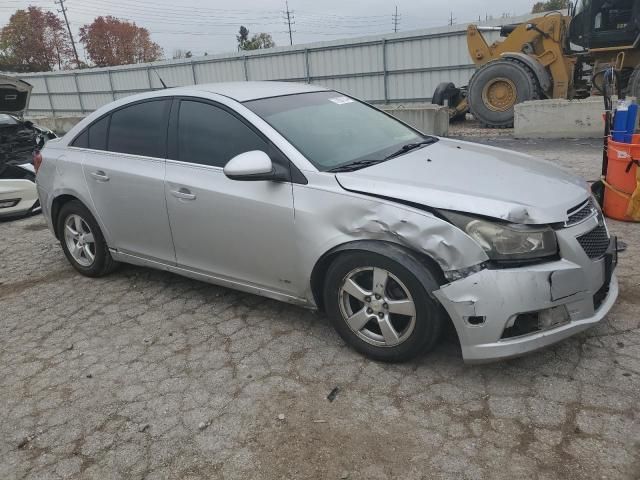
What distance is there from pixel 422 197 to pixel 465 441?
1.21 metres

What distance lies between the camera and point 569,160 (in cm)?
820

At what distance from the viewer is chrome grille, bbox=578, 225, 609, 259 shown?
2842 millimetres

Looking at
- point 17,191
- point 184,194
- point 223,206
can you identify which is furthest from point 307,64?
point 223,206

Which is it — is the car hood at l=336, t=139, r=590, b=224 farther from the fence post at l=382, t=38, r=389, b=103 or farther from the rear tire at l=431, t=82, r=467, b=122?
the fence post at l=382, t=38, r=389, b=103

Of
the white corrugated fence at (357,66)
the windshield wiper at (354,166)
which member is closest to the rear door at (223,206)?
the windshield wiper at (354,166)

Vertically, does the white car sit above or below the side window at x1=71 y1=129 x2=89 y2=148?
below

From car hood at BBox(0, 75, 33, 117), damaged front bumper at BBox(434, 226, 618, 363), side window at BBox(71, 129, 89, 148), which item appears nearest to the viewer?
damaged front bumper at BBox(434, 226, 618, 363)

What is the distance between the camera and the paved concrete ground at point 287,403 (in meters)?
2.43

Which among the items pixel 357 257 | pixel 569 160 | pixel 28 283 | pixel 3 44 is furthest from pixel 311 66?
pixel 3 44

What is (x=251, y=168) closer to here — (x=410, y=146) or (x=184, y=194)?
(x=184, y=194)

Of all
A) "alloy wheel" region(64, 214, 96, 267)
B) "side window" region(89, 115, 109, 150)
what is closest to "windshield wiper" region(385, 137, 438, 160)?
"side window" region(89, 115, 109, 150)

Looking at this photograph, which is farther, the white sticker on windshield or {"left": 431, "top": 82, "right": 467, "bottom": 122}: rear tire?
{"left": 431, "top": 82, "right": 467, "bottom": 122}: rear tire

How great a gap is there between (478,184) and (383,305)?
84cm

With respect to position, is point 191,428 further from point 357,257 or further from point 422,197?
point 422,197
